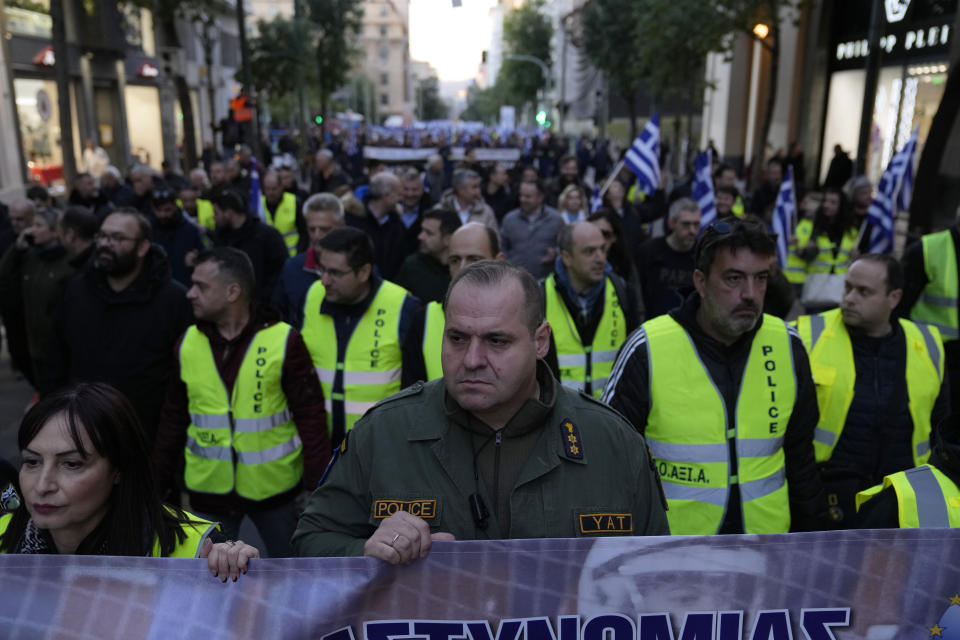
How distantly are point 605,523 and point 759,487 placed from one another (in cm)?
121

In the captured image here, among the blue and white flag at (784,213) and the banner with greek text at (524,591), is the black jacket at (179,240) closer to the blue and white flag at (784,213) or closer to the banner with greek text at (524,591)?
the blue and white flag at (784,213)

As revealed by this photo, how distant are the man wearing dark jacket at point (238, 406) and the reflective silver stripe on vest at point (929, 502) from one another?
260cm

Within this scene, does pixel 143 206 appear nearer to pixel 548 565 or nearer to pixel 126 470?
pixel 126 470

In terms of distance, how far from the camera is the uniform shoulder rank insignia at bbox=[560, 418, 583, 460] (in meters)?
2.25

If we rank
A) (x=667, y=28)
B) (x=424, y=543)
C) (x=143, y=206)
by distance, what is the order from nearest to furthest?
(x=424, y=543)
(x=143, y=206)
(x=667, y=28)

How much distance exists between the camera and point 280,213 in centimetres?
972

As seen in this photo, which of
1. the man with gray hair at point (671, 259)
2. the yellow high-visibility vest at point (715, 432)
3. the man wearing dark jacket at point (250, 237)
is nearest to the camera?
the yellow high-visibility vest at point (715, 432)

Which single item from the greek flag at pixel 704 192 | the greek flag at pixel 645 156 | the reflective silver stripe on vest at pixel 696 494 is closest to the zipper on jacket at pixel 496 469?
the reflective silver stripe on vest at pixel 696 494

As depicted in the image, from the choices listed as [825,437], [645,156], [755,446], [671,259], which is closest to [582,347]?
[825,437]

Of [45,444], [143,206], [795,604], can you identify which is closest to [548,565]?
[795,604]

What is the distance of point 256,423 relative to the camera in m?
3.94

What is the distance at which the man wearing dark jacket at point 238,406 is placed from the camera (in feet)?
12.8

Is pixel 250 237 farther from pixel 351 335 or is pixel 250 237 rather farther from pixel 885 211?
pixel 885 211

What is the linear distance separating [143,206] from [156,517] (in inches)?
354
